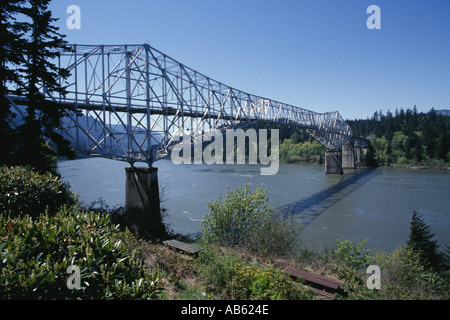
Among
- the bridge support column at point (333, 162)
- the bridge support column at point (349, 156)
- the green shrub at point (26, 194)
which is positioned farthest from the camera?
the bridge support column at point (349, 156)

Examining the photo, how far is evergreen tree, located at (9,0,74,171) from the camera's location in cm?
1198

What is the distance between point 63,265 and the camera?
2910 millimetres

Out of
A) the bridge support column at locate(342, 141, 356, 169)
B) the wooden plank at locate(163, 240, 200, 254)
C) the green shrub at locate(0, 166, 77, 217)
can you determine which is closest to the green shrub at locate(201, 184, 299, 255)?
the wooden plank at locate(163, 240, 200, 254)

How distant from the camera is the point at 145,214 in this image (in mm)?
14766

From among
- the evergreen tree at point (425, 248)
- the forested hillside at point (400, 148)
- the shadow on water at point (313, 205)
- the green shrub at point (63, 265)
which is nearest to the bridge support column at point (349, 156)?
the forested hillside at point (400, 148)

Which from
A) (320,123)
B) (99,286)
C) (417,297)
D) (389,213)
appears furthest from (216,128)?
(320,123)

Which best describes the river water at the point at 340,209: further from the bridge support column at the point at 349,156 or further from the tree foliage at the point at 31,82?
the bridge support column at the point at 349,156

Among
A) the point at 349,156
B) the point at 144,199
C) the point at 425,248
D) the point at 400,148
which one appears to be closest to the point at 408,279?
the point at 425,248

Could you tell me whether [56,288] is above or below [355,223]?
above

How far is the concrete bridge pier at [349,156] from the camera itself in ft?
223

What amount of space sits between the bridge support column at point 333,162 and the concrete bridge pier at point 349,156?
15123 millimetres

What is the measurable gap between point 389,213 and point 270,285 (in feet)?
68.3

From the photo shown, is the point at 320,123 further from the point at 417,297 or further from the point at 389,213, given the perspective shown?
the point at 417,297

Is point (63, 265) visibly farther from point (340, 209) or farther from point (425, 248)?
point (340, 209)
